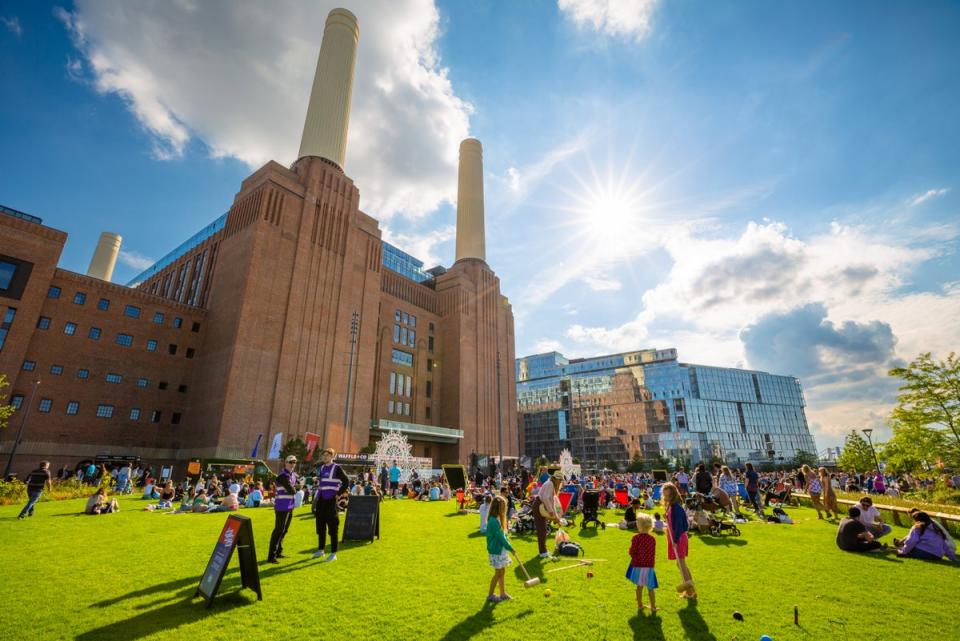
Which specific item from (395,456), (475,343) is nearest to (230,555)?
(395,456)

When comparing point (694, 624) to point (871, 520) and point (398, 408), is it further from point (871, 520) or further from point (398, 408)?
point (398, 408)

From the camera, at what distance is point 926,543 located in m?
9.93

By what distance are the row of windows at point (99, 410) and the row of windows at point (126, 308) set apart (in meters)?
8.87

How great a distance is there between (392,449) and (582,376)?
307 ft

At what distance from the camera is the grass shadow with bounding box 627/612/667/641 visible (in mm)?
5652

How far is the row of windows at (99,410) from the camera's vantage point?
114ft

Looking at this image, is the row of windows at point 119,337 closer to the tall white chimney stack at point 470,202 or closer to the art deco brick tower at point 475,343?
the art deco brick tower at point 475,343

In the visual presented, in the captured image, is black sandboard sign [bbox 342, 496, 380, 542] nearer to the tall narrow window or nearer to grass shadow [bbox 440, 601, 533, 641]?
grass shadow [bbox 440, 601, 533, 641]

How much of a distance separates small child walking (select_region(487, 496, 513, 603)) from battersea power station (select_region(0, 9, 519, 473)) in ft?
128

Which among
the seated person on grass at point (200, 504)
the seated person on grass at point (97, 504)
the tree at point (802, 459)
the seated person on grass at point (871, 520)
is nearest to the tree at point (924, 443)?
the seated person on grass at point (871, 520)

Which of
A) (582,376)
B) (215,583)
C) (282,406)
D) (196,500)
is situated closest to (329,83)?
(282,406)

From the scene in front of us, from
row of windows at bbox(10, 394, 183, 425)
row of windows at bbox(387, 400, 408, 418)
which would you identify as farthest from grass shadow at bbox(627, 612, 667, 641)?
row of windows at bbox(387, 400, 408, 418)

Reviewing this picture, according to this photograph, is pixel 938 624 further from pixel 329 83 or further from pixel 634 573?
pixel 329 83

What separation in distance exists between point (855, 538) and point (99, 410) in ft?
170
